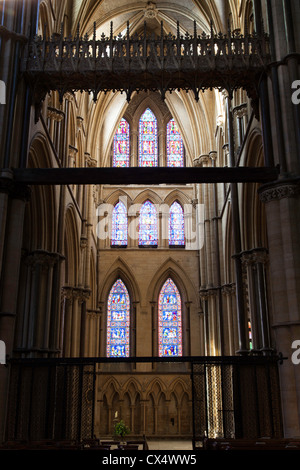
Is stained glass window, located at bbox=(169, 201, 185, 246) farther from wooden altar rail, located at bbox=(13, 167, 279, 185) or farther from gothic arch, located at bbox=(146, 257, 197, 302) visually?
wooden altar rail, located at bbox=(13, 167, 279, 185)

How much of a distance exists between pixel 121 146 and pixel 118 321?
1029 centimetres

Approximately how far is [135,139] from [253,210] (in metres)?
15.4

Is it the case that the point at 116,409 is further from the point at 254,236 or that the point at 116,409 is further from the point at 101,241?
the point at 254,236

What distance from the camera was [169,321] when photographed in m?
26.5

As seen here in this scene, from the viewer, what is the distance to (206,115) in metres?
24.4

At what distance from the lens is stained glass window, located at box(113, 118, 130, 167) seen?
97.2 feet

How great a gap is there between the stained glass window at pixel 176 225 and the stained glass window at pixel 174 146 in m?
2.64

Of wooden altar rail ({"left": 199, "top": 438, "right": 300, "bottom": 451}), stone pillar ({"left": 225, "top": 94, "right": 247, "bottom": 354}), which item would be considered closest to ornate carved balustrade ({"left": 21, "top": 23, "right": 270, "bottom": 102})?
stone pillar ({"left": 225, "top": 94, "right": 247, "bottom": 354})

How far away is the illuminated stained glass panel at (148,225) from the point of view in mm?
27969

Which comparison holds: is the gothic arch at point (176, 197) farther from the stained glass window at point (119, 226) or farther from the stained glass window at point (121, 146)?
the stained glass window at point (121, 146)

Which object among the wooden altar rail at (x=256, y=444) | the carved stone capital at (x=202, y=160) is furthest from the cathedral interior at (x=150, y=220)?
the wooden altar rail at (x=256, y=444)

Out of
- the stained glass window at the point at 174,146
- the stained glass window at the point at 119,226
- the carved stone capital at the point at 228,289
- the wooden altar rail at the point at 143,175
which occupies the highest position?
the stained glass window at the point at 174,146
